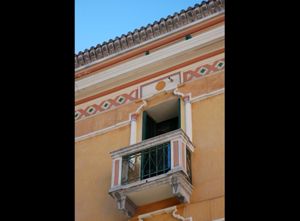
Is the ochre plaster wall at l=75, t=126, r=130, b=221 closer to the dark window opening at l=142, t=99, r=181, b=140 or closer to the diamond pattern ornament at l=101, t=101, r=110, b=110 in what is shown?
the dark window opening at l=142, t=99, r=181, b=140

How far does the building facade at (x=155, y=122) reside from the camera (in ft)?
31.5

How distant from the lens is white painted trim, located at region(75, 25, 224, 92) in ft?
37.6

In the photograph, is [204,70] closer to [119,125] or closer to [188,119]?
[188,119]

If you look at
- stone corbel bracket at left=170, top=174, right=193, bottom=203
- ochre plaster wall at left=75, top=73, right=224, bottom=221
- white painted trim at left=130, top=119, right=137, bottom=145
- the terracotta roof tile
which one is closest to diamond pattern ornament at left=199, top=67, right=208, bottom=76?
ochre plaster wall at left=75, top=73, right=224, bottom=221

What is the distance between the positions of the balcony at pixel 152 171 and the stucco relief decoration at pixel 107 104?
1.62 m

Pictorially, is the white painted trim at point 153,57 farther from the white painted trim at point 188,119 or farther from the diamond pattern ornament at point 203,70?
the white painted trim at point 188,119

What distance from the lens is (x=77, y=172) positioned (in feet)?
36.6

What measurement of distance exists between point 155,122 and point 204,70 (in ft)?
3.69

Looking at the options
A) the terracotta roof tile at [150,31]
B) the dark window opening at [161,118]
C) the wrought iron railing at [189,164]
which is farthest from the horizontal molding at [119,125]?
the terracotta roof tile at [150,31]
